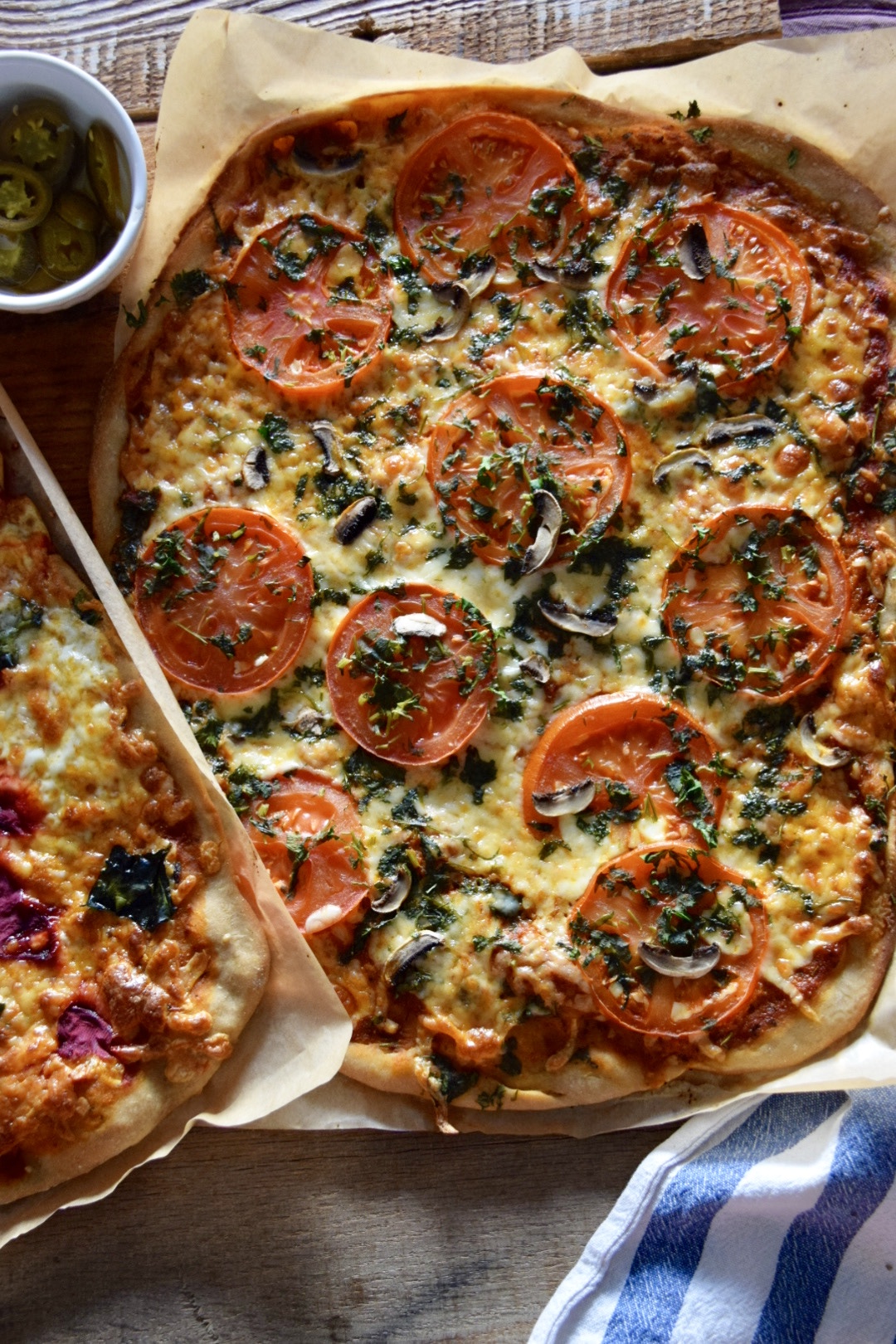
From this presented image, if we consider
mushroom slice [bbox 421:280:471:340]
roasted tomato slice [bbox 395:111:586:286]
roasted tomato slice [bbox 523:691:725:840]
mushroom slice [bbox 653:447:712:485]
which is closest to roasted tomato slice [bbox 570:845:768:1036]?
roasted tomato slice [bbox 523:691:725:840]

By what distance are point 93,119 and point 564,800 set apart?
120 inches

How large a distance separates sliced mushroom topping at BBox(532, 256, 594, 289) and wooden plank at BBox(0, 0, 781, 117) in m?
0.98

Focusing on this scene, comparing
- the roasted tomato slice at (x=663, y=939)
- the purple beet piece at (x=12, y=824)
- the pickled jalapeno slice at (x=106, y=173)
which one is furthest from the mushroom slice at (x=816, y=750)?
the pickled jalapeno slice at (x=106, y=173)

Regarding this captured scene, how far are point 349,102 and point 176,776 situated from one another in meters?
2.62

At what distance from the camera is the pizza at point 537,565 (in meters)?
4.48

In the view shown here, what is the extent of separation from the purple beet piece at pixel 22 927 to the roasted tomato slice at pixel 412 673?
3.92 feet

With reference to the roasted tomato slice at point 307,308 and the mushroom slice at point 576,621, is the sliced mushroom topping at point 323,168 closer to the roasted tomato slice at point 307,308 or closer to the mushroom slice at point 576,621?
the roasted tomato slice at point 307,308

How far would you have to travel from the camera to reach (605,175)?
493 centimetres

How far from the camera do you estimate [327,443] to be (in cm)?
475

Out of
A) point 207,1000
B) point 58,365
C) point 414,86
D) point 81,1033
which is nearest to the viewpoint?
point 81,1033

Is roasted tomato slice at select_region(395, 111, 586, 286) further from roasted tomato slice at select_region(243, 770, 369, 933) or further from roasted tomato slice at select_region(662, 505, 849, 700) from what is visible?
roasted tomato slice at select_region(243, 770, 369, 933)

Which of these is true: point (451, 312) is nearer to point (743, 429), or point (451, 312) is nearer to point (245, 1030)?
point (743, 429)

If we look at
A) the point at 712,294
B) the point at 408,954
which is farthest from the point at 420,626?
the point at 712,294

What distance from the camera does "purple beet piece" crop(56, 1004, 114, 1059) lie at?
A: 13.8 feet
